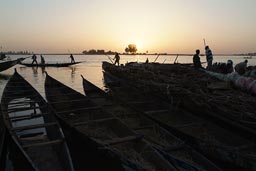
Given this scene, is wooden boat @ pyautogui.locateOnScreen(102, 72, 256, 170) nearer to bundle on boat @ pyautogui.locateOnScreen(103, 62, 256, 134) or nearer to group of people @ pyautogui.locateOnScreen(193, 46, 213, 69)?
bundle on boat @ pyautogui.locateOnScreen(103, 62, 256, 134)

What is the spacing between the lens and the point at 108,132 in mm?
8023

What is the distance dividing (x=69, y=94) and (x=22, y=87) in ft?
12.0

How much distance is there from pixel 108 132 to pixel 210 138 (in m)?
3.21

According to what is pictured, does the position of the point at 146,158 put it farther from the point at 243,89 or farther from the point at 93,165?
the point at 243,89

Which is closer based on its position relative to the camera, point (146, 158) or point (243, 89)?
point (146, 158)

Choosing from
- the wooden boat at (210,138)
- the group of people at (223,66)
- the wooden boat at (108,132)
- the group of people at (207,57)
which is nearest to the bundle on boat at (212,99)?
the wooden boat at (210,138)

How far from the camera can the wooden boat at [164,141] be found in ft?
17.6

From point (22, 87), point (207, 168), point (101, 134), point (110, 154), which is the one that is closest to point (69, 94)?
point (22, 87)

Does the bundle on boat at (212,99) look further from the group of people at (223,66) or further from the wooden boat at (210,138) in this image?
the group of people at (223,66)

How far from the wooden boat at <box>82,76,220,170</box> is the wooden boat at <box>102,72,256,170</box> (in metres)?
0.38

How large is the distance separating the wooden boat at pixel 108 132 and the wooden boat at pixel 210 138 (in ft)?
4.51

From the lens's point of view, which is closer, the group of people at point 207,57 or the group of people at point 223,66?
the group of people at point 223,66

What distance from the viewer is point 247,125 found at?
6633 millimetres

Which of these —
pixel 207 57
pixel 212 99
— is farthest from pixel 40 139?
pixel 207 57
